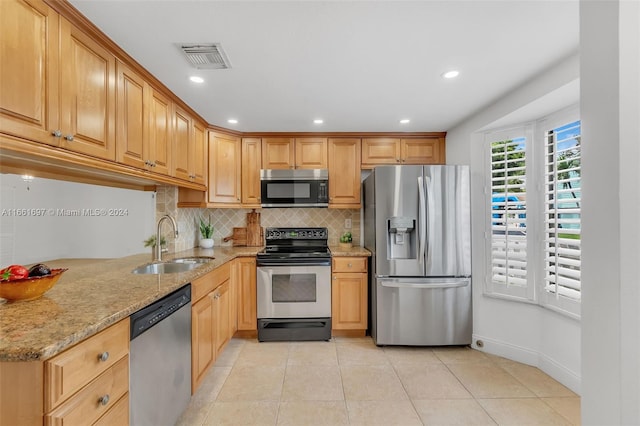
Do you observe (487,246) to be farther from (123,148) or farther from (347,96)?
(123,148)

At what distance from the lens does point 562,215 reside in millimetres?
2174

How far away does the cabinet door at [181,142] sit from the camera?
242 centimetres

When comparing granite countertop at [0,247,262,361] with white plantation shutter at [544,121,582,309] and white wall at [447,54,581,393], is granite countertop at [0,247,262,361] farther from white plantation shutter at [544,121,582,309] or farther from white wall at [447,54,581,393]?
white plantation shutter at [544,121,582,309]

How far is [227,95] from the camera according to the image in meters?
2.29

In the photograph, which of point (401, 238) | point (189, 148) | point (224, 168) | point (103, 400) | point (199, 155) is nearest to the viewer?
point (103, 400)

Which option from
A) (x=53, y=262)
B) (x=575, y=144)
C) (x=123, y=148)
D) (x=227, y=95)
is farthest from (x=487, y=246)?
(x=53, y=262)

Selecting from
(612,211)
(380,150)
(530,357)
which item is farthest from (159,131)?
(530,357)

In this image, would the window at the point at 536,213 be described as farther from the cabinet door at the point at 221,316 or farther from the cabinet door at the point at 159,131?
the cabinet door at the point at 159,131

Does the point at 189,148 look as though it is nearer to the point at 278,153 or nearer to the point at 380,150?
the point at 278,153

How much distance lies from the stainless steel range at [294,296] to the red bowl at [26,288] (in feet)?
5.95

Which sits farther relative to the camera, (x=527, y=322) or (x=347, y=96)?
(x=527, y=322)

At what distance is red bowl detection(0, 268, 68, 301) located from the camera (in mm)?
1156

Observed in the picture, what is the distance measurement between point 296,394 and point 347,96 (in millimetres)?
2350

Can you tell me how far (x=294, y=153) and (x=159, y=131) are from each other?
1491 millimetres
